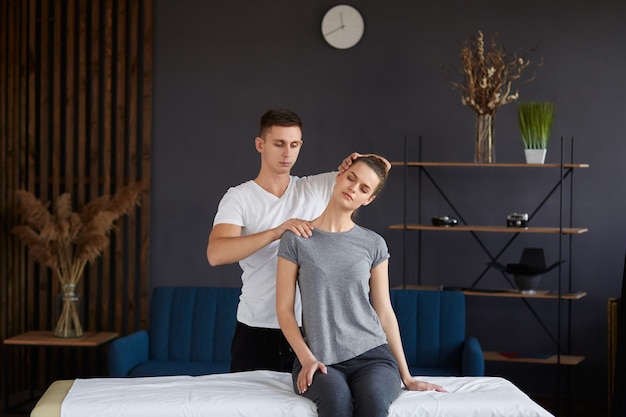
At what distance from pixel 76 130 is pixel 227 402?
12.1 ft

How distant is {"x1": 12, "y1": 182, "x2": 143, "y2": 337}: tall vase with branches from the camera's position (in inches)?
211

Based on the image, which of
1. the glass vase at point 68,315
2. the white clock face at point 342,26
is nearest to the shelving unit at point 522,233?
the white clock face at point 342,26

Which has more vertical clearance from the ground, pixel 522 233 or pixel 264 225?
pixel 264 225

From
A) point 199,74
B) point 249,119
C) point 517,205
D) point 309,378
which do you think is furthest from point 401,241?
point 309,378

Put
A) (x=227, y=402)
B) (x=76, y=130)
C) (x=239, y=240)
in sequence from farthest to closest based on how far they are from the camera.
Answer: (x=76, y=130), (x=239, y=240), (x=227, y=402)

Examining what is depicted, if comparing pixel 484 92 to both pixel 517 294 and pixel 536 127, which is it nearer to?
pixel 536 127

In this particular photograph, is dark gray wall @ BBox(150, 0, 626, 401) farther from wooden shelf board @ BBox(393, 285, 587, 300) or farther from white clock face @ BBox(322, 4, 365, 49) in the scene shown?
wooden shelf board @ BBox(393, 285, 587, 300)

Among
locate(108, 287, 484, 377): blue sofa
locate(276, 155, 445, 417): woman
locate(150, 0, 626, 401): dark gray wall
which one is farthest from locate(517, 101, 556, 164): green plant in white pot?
locate(276, 155, 445, 417): woman

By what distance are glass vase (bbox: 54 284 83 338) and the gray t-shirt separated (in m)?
2.83

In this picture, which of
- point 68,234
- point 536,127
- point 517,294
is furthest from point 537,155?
point 68,234

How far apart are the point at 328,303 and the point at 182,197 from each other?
3.14 m

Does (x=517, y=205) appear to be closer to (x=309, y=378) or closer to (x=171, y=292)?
(x=171, y=292)

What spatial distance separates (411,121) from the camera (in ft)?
18.2

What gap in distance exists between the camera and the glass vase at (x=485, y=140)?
509 centimetres
